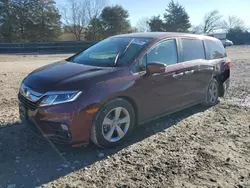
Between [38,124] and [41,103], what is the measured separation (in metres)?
0.31

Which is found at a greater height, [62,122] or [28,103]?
[28,103]

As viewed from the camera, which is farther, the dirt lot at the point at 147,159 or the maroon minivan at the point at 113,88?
the maroon minivan at the point at 113,88

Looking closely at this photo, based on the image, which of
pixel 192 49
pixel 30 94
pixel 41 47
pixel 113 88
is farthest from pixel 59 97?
pixel 41 47

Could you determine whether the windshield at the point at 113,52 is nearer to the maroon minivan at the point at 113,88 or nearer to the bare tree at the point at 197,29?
the maroon minivan at the point at 113,88

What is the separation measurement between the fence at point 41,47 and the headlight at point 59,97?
1012 inches

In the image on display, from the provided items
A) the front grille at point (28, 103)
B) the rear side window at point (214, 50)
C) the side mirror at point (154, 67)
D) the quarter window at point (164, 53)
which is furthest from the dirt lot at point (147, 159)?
the rear side window at point (214, 50)

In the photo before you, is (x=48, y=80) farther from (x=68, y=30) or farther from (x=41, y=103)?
(x=68, y=30)

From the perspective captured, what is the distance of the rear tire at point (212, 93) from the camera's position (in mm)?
5552

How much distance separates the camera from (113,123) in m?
3.65

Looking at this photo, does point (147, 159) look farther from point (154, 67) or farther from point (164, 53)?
point (164, 53)

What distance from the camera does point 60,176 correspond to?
298cm

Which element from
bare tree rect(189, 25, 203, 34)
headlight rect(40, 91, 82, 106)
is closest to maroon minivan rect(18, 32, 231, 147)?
headlight rect(40, 91, 82, 106)

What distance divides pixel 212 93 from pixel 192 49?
1.33 meters

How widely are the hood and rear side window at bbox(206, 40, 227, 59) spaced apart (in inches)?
112
